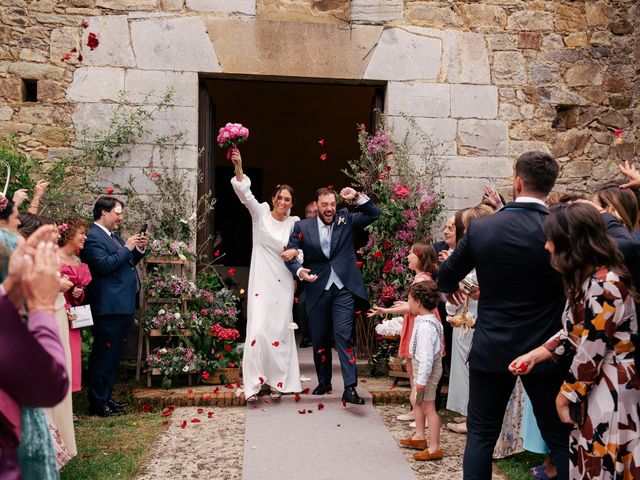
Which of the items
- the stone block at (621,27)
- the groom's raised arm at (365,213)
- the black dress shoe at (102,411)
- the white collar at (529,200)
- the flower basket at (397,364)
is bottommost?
the black dress shoe at (102,411)

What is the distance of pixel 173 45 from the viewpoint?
6559 millimetres

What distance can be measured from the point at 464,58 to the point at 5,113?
4.49 meters

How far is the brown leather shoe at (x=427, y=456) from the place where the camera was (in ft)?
14.0

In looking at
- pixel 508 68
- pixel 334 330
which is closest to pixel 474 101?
pixel 508 68

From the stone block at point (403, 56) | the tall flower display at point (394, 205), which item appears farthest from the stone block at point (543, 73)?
the tall flower display at point (394, 205)

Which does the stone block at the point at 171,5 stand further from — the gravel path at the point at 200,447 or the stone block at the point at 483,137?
the gravel path at the point at 200,447

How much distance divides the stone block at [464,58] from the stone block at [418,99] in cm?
15

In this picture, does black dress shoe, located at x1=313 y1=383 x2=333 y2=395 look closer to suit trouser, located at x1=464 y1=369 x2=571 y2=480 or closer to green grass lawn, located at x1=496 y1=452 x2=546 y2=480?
green grass lawn, located at x1=496 y1=452 x2=546 y2=480

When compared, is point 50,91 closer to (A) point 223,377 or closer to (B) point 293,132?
(A) point 223,377

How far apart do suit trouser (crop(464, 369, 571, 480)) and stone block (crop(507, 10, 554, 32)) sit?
4822 millimetres

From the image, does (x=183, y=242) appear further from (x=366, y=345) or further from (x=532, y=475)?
(x=532, y=475)

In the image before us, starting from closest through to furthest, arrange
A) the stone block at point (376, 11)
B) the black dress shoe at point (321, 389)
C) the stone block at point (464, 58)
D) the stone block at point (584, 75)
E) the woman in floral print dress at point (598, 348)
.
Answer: the woman in floral print dress at point (598, 348) < the black dress shoe at point (321, 389) < the stone block at point (376, 11) < the stone block at point (464, 58) < the stone block at point (584, 75)

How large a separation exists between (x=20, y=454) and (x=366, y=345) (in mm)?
5191

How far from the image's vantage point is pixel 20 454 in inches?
76.4
